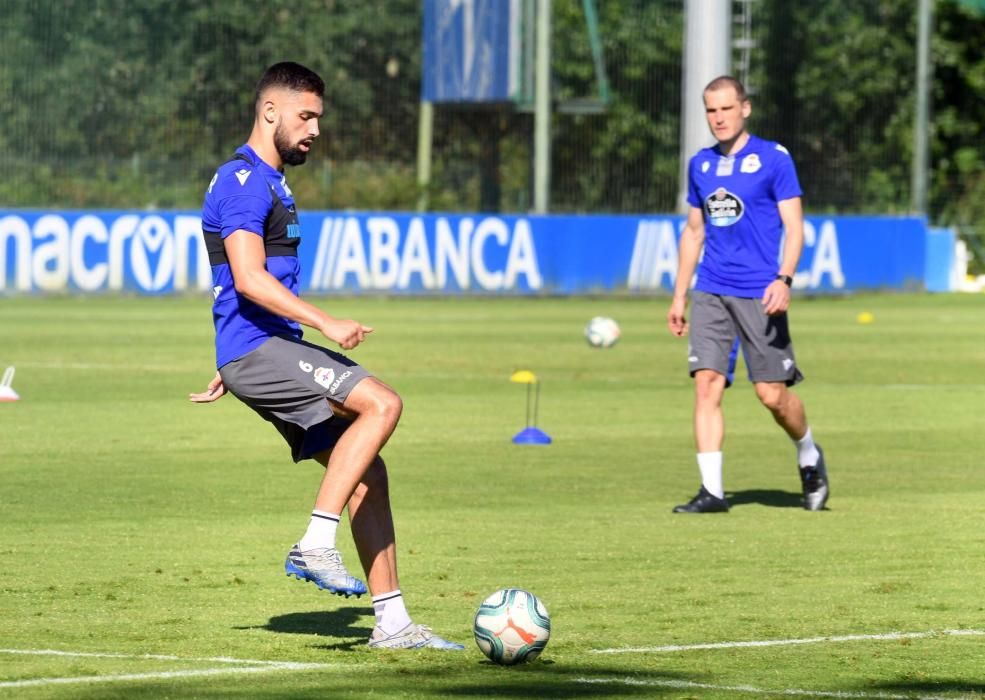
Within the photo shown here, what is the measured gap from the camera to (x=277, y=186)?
7078 millimetres

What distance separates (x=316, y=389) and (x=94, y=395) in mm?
11360

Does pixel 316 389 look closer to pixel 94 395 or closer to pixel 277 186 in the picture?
pixel 277 186

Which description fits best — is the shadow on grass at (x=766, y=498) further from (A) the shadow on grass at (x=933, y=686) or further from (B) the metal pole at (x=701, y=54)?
(B) the metal pole at (x=701, y=54)

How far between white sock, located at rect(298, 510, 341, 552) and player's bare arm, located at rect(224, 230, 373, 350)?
0.59 metres

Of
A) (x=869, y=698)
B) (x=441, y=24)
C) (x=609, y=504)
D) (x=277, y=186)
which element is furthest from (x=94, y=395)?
(x=441, y=24)

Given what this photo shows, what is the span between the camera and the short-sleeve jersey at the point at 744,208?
11250 millimetres

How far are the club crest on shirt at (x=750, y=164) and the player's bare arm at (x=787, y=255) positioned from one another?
244mm

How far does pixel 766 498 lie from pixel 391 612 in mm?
5229

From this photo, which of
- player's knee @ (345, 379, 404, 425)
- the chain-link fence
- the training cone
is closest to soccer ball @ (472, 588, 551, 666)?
player's knee @ (345, 379, 404, 425)

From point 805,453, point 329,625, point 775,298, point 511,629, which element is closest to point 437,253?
point 805,453

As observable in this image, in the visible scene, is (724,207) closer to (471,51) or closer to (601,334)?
(601,334)

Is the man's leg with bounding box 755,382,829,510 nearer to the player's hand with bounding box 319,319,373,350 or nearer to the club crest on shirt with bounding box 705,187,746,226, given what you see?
the club crest on shirt with bounding box 705,187,746,226

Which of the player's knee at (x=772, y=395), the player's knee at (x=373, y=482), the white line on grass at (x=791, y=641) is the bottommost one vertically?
the white line on grass at (x=791, y=641)


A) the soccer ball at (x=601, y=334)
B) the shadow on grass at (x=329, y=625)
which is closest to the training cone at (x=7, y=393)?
the soccer ball at (x=601, y=334)
